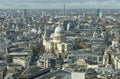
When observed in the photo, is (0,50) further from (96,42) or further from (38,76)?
(38,76)

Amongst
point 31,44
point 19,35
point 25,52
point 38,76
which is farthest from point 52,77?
point 19,35

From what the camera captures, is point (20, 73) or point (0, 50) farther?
point (0, 50)

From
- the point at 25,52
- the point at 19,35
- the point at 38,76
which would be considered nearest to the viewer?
the point at 38,76

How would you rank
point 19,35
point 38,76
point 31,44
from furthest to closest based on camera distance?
point 19,35, point 31,44, point 38,76

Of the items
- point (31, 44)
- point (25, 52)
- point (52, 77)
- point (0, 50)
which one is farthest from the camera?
point (31, 44)

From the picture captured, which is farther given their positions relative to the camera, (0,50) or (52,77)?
(0,50)

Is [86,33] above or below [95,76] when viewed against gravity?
above

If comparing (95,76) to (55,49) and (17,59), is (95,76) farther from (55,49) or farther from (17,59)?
(55,49)

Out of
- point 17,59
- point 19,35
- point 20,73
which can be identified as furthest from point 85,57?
point 19,35

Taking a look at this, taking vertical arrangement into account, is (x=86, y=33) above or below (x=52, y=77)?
above

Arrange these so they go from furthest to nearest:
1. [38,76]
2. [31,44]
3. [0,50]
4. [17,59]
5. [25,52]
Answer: [31,44] → [0,50] → [25,52] → [17,59] → [38,76]
